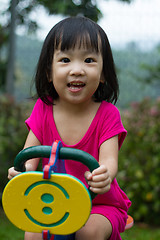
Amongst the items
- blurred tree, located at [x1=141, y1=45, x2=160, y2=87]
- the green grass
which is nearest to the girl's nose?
the green grass

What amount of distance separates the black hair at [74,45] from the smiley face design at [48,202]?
66 cm

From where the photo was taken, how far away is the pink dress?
1.75m

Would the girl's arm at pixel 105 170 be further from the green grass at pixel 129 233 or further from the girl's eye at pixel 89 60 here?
the green grass at pixel 129 233

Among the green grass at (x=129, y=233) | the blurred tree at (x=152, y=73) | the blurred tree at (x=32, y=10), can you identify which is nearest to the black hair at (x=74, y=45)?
the green grass at (x=129, y=233)

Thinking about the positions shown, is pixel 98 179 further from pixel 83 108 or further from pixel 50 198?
pixel 83 108

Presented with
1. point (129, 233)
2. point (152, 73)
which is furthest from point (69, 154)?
point (152, 73)

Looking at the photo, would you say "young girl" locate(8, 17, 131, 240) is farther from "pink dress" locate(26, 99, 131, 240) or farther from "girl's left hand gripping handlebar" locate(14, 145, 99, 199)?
"girl's left hand gripping handlebar" locate(14, 145, 99, 199)

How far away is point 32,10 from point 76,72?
440 cm

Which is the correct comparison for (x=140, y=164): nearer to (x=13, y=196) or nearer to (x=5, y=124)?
(x=5, y=124)

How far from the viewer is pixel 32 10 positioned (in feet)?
18.6

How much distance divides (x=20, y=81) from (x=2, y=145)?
71.3 inches

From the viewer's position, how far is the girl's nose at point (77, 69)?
1.61m

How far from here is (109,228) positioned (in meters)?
1.63

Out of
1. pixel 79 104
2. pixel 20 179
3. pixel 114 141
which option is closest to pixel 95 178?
pixel 20 179
